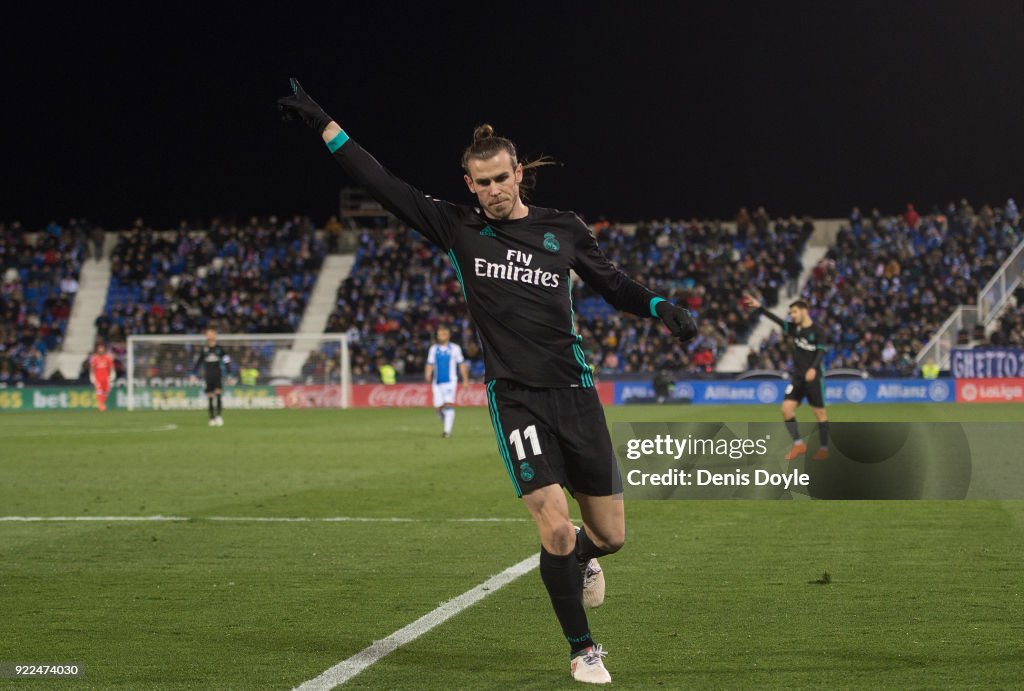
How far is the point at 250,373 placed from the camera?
42.2 m

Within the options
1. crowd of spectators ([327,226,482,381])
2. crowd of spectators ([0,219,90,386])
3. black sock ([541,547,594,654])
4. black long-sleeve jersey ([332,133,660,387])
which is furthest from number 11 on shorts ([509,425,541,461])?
crowd of spectators ([0,219,90,386])

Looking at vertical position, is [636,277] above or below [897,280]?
above

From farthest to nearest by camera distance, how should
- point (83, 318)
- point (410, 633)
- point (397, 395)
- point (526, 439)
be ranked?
point (83, 318) → point (397, 395) → point (410, 633) → point (526, 439)

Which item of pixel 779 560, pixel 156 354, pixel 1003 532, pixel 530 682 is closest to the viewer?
pixel 530 682

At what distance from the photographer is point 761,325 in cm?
4581

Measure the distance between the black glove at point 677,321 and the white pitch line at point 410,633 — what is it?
202 cm

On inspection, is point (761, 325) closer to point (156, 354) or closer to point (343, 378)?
point (343, 378)

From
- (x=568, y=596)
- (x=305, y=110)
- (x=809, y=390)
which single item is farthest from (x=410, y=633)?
(x=809, y=390)

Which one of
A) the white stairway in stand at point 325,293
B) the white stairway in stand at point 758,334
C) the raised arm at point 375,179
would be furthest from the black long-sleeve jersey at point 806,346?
the white stairway in stand at point 325,293

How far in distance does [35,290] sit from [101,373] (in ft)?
42.8

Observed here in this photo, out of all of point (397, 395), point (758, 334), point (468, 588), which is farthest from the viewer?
point (758, 334)

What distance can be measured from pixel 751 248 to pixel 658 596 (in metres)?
42.0

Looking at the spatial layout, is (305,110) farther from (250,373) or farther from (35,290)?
(35,290)

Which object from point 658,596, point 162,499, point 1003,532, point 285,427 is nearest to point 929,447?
point 1003,532
